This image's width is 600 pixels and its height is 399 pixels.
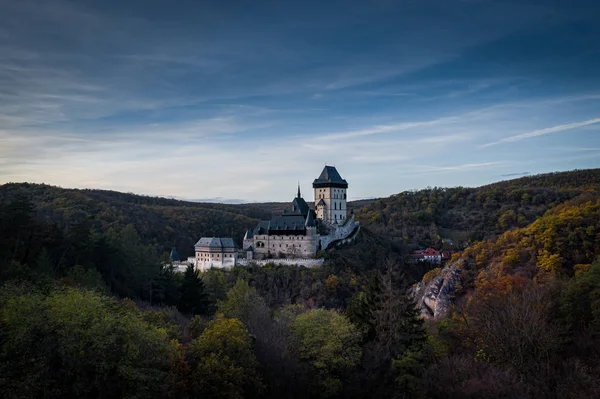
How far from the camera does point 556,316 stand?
34.6 meters

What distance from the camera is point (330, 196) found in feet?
267

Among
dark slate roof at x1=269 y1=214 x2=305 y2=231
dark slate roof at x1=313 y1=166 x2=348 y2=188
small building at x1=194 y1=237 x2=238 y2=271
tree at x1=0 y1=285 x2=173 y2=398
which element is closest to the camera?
tree at x1=0 y1=285 x2=173 y2=398

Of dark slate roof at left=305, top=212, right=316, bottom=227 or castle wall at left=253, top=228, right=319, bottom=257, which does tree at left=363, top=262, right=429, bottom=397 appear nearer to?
castle wall at left=253, top=228, right=319, bottom=257

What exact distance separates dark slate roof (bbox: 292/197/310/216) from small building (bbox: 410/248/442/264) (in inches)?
960

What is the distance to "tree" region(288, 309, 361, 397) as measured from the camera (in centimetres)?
2795

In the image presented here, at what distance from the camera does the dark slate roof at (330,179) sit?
8187 centimetres

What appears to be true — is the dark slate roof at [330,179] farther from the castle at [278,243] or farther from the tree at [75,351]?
the tree at [75,351]

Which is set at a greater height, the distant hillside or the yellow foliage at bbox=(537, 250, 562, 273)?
the distant hillside

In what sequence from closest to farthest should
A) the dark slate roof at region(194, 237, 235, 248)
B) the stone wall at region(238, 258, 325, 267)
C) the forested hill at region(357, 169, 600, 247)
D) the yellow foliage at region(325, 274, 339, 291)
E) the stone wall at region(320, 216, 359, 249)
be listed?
the yellow foliage at region(325, 274, 339, 291)
the stone wall at region(238, 258, 325, 267)
the dark slate roof at region(194, 237, 235, 248)
the stone wall at region(320, 216, 359, 249)
the forested hill at region(357, 169, 600, 247)

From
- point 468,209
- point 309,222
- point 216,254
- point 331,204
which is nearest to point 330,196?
point 331,204

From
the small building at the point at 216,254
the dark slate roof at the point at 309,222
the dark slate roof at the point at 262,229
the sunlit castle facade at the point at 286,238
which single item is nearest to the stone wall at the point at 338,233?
the sunlit castle facade at the point at 286,238

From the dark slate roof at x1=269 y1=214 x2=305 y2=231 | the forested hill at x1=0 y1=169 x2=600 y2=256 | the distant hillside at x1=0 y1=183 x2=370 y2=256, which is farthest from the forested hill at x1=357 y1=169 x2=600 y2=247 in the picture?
the dark slate roof at x1=269 y1=214 x2=305 y2=231

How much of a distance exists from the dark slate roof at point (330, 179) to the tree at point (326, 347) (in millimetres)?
51825

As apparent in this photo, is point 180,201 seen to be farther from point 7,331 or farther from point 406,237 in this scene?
point 7,331
